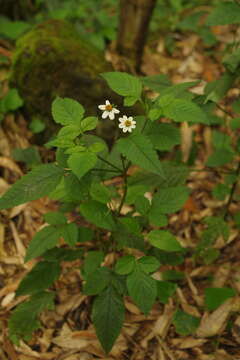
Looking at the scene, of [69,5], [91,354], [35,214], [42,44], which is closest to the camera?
[91,354]

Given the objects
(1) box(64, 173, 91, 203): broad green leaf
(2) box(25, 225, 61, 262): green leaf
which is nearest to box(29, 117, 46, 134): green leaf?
→ (2) box(25, 225, 61, 262): green leaf

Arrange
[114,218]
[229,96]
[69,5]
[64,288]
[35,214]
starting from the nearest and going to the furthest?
[114,218] → [64,288] → [35,214] → [229,96] → [69,5]

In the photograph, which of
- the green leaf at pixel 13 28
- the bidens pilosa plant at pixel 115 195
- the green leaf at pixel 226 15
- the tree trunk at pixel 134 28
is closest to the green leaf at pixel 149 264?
the bidens pilosa plant at pixel 115 195

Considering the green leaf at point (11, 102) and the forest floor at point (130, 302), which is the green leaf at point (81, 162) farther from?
the green leaf at point (11, 102)

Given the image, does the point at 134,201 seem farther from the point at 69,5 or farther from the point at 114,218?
the point at 69,5

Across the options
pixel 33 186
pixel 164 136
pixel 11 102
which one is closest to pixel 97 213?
pixel 33 186

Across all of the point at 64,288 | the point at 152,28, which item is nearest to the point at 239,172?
the point at 64,288

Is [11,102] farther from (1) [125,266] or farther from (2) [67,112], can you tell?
(1) [125,266]
